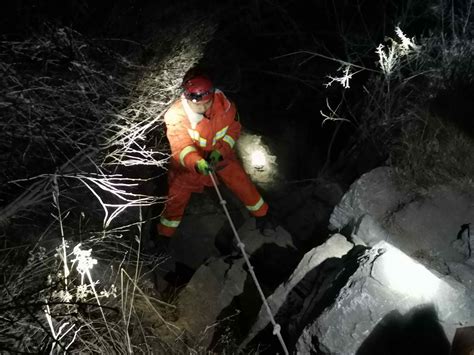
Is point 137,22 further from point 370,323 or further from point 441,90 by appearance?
point 370,323

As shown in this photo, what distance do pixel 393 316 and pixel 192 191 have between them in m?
3.06

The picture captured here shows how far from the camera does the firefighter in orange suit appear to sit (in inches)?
201

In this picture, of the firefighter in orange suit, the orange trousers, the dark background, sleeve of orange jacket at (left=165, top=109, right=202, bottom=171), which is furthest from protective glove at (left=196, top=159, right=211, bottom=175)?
the dark background

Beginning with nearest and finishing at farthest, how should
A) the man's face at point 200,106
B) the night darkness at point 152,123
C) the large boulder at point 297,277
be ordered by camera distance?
the night darkness at point 152,123 → the large boulder at point 297,277 → the man's face at point 200,106

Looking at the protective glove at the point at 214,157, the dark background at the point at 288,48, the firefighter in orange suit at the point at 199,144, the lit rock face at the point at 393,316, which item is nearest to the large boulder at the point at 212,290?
the firefighter in orange suit at the point at 199,144

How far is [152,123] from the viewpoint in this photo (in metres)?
5.02

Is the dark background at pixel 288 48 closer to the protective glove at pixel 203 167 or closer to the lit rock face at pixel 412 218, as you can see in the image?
the lit rock face at pixel 412 218

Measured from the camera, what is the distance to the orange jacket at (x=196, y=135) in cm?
519

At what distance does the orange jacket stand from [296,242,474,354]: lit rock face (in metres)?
2.40

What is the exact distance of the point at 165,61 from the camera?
568cm

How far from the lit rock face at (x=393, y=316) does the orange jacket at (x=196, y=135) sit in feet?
7.89

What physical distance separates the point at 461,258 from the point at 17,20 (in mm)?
5780

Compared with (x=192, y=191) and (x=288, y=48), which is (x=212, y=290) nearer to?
(x=192, y=191)

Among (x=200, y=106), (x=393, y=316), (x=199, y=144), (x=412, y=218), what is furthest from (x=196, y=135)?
(x=393, y=316)
